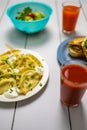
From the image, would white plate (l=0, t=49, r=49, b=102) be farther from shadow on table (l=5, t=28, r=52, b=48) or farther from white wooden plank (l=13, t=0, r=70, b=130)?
shadow on table (l=5, t=28, r=52, b=48)

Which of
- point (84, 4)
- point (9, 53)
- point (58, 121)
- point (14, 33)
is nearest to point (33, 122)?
point (58, 121)

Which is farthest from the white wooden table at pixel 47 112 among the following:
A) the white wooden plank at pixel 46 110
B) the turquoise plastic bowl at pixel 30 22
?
the turquoise plastic bowl at pixel 30 22

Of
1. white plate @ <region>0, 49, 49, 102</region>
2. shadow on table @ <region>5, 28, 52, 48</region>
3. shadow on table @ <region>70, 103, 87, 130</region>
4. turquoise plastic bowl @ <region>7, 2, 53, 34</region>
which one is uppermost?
turquoise plastic bowl @ <region>7, 2, 53, 34</region>

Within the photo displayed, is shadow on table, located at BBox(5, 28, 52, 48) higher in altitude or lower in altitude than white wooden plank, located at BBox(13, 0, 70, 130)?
higher

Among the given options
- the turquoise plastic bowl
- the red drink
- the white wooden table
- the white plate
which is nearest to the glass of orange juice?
the red drink

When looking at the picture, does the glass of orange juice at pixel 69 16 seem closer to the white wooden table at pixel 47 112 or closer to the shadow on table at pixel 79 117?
the white wooden table at pixel 47 112

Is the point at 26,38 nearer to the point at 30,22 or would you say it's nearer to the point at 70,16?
the point at 30,22
